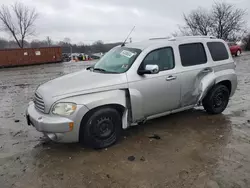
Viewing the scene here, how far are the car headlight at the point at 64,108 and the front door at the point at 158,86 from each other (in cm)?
105

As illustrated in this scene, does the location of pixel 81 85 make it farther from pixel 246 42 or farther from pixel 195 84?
pixel 246 42

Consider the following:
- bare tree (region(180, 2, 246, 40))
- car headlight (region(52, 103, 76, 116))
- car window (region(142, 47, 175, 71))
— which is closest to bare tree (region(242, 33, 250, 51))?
bare tree (region(180, 2, 246, 40))

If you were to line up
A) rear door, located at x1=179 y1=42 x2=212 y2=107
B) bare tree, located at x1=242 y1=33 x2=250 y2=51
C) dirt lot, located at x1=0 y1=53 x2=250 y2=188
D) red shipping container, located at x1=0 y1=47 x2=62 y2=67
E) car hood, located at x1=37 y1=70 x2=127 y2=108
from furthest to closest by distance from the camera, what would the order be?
1. bare tree, located at x1=242 y1=33 x2=250 y2=51
2. red shipping container, located at x1=0 y1=47 x2=62 y2=67
3. rear door, located at x1=179 y1=42 x2=212 y2=107
4. car hood, located at x1=37 y1=70 x2=127 y2=108
5. dirt lot, located at x1=0 y1=53 x2=250 y2=188

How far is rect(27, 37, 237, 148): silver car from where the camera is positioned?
343 centimetres

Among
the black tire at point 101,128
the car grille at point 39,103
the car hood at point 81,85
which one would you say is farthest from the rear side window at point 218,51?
the car grille at point 39,103

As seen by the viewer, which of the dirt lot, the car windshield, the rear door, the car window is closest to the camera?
the dirt lot

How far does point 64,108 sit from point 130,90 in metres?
1.15

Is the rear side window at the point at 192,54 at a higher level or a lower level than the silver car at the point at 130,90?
higher

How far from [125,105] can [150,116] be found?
683 millimetres

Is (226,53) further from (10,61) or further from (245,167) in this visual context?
(10,61)

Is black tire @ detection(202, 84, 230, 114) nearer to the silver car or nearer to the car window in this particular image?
the silver car

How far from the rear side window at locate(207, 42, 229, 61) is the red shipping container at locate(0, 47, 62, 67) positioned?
79.9ft

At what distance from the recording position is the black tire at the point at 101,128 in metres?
3.57

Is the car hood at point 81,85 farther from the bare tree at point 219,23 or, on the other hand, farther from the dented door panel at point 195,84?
the bare tree at point 219,23
